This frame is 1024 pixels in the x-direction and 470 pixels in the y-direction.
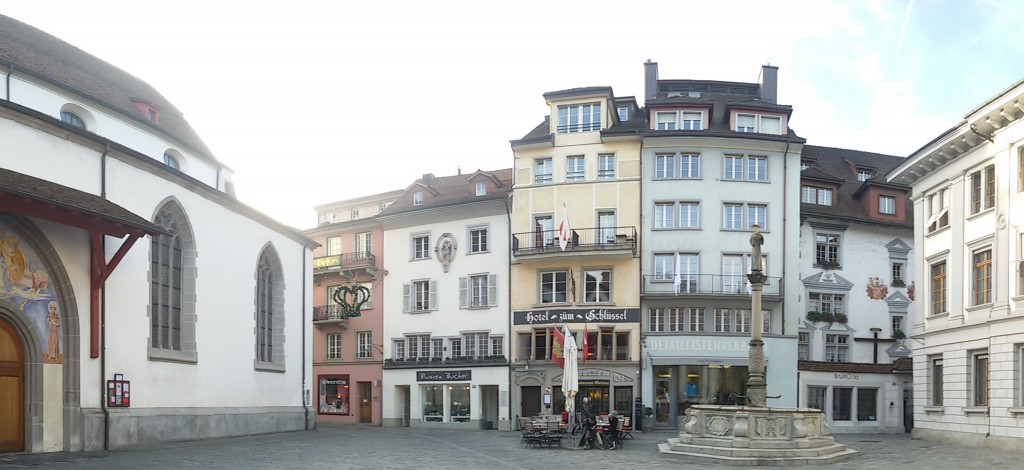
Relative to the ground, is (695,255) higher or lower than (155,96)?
lower

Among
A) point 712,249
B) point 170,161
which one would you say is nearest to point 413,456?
point 170,161

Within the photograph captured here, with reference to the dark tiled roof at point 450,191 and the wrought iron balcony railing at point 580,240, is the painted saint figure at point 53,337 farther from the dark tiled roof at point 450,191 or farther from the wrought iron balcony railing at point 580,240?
the dark tiled roof at point 450,191

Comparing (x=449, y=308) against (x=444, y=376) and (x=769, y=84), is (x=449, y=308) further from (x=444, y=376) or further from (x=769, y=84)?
(x=769, y=84)

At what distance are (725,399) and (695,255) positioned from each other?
6569 millimetres

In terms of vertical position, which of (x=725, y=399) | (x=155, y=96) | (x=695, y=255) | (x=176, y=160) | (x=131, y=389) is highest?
(x=155, y=96)

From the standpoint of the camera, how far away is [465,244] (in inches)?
1892

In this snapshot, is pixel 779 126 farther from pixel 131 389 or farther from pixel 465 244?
pixel 131 389

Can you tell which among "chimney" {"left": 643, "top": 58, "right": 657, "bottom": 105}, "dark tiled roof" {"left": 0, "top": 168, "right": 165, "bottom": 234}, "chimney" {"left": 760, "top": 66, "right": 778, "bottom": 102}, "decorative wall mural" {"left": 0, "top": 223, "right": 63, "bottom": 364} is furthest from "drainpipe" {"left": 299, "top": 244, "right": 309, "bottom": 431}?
"chimney" {"left": 760, "top": 66, "right": 778, "bottom": 102}

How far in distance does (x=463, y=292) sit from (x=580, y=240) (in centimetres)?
700

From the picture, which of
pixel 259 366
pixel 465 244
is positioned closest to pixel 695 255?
pixel 465 244

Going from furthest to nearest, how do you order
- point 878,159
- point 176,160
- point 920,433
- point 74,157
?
1. point 878,159
2. point 176,160
3. point 920,433
4. point 74,157

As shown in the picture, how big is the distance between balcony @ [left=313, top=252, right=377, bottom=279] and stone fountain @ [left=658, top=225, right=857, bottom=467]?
28.7 m

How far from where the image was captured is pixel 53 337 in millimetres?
23500

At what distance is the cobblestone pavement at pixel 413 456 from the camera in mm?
21156
